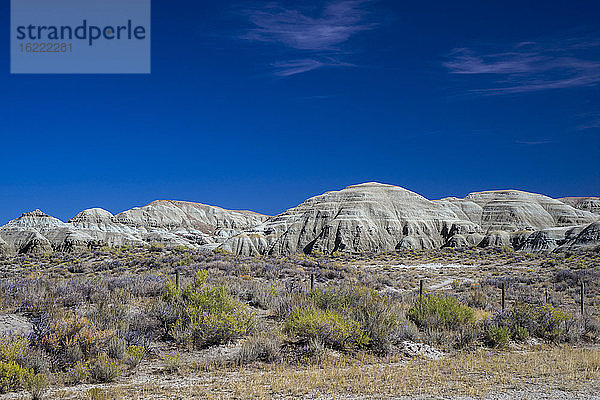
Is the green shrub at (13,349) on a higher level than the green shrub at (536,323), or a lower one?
higher

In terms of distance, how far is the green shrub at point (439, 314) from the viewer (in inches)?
546

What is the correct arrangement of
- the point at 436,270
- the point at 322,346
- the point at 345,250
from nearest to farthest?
the point at 322,346, the point at 436,270, the point at 345,250

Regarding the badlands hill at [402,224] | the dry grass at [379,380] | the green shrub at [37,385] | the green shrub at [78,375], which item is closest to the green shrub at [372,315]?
the dry grass at [379,380]

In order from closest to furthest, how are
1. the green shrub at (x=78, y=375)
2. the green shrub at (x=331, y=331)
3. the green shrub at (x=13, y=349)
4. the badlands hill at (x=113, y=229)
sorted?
the green shrub at (x=13, y=349), the green shrub at (x=78, y=375), the green shrub at (x=331, y=331), the badlands hill at (x=113, y=229)

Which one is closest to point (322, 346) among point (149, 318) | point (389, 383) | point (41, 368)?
point (389, 383)

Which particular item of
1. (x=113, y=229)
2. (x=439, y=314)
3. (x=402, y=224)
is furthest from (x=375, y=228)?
(x=439, y=314)

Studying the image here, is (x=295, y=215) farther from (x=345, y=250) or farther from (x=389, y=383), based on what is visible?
(x=389, y=383)

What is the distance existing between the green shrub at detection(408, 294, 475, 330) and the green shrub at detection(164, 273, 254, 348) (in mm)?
5034

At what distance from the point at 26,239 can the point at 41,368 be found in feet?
209

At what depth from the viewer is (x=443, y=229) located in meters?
87.2

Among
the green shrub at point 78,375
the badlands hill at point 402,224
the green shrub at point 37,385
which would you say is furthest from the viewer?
the badlands hill at point 402,224

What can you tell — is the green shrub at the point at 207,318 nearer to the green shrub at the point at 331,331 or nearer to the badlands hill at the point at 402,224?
the green shrub at the point at 331,331

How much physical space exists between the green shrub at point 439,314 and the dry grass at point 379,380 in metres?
2.48

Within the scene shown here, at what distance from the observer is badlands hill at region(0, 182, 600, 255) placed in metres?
66.9
